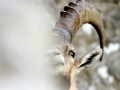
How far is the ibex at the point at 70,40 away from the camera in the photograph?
546 cm

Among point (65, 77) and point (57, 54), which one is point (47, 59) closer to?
point (57, 54)

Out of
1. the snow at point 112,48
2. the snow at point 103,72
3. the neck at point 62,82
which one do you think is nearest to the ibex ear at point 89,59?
the neck at point 62,82

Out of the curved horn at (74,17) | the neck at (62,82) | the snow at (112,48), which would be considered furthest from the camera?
the snow at (112,48)

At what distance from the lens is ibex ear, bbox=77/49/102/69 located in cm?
667

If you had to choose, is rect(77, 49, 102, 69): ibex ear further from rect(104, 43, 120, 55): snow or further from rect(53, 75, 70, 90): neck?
rect(104, 43, 120, 55): snow

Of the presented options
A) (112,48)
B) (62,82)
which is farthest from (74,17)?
(112,48)

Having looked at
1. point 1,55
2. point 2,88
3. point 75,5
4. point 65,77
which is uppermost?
point 75,5

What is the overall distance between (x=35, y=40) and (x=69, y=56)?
274cm

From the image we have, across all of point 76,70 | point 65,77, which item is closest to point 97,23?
point 76,70

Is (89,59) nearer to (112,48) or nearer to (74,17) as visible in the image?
(74,17)

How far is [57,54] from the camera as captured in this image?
5.09 m

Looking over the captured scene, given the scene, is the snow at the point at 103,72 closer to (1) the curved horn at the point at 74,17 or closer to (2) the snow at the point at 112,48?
(2) the snow at the point at 112,48

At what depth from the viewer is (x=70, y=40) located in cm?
643

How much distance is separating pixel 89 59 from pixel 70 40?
24.0 inches
